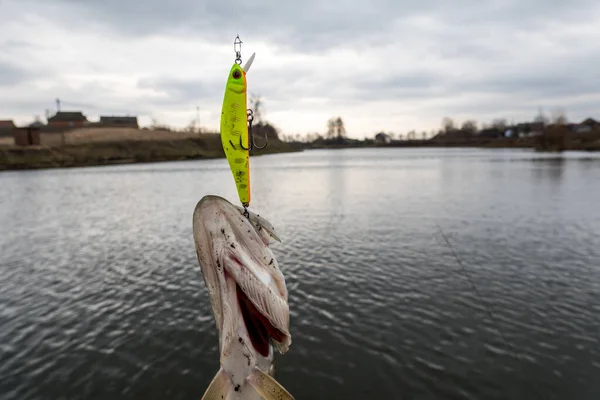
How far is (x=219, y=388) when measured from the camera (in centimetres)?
321

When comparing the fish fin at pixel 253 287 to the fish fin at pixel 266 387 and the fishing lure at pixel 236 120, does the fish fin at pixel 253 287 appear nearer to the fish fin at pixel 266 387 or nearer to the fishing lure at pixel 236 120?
the fish fin at pixel 266 387

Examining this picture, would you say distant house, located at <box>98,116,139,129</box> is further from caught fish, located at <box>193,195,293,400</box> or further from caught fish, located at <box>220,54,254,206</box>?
caught fish, located at <box>193,195,293,400</box>

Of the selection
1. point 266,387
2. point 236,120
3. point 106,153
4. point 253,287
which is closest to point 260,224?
point 253,287

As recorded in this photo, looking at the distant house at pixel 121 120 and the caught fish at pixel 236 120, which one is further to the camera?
the distant house at pixel 121 120

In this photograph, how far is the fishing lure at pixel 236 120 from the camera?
10.6 feet

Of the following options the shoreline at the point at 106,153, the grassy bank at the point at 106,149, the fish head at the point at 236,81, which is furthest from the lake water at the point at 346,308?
the grassy bank at the point at 106,149

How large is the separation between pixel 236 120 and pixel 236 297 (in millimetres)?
1652

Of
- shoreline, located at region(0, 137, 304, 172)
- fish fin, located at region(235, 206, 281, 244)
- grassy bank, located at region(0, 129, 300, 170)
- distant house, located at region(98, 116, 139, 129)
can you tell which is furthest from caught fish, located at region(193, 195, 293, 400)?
distant house, located at region(98, 116, 139, 129)

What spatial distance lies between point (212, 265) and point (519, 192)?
122ft

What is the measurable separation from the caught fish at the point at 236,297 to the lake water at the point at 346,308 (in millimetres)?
5481

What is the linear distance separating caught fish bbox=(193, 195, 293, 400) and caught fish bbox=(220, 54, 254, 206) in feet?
1.51

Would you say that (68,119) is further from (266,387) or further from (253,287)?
(266,387)

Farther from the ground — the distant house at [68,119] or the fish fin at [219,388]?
the distant house at [68,119]

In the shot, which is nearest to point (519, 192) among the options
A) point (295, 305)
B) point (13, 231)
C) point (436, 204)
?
point (436, 204)
